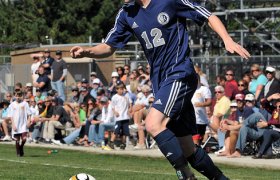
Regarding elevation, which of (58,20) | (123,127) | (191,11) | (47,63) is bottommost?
(123,127)

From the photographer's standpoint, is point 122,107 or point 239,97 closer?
point 239,97

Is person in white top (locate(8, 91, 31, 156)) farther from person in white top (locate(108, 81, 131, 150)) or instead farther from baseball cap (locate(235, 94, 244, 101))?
baseball cap (locate(235, 94, 244, 101))

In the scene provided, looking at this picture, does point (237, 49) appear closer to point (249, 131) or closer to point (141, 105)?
point (249, 131)

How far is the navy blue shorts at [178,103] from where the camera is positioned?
9.24 meters

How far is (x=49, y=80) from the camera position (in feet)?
92.3

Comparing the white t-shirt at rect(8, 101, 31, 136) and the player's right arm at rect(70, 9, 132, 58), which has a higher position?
the player's right arm at rect(70, 9, 132, 58)

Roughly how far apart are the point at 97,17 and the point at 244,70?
90.5ft

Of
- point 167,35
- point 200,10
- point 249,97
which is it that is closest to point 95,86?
point 249,97

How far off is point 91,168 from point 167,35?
7800mm

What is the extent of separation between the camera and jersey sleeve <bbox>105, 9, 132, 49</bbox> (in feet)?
32.3

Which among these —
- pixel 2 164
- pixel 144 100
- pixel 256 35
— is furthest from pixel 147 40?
pixel 256 35

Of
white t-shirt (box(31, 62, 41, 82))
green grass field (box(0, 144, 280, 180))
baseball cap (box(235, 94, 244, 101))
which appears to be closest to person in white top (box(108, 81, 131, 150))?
green grass field (box(0, 144, 280, 180))

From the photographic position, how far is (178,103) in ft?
30.5

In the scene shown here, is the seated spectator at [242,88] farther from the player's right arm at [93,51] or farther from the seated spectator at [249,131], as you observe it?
the player's right arm at [93,51]
